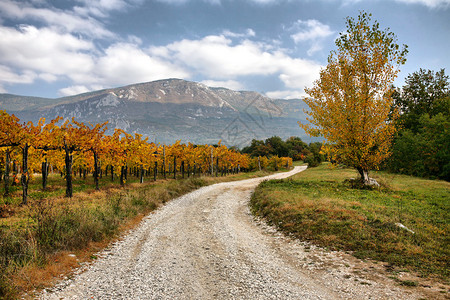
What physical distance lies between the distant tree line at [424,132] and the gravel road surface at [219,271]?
22065 millimetres

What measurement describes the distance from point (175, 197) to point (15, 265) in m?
17.8

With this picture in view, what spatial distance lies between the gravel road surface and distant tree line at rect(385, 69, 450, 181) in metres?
22.1

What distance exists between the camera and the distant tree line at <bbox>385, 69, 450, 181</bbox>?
33.4 metres

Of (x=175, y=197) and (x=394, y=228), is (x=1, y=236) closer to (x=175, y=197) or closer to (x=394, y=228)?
(x=394, y=228)

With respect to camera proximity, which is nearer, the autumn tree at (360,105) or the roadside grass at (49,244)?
the roadside grass at (49,244)

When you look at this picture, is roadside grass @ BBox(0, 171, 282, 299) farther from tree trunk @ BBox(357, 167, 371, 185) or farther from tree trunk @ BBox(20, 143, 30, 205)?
tree trunk @ BBox(357, 167, 371, 185)

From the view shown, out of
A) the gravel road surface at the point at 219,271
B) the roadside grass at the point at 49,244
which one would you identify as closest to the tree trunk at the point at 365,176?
the gravel road surface at the point at 219,271

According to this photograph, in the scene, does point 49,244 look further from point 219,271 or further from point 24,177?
point 24,177

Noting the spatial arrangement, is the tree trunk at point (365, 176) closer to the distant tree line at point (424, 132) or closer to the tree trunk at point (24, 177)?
the distant tree line at point (424, 132)

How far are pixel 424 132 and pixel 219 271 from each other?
44.6 m

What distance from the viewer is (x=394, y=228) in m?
9.51

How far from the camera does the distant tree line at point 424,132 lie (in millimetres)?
33438

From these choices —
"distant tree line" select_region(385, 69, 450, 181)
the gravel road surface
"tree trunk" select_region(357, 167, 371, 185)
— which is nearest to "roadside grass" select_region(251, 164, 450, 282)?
the gravel road surface

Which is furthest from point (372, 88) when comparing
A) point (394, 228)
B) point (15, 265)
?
point (15, 265)
